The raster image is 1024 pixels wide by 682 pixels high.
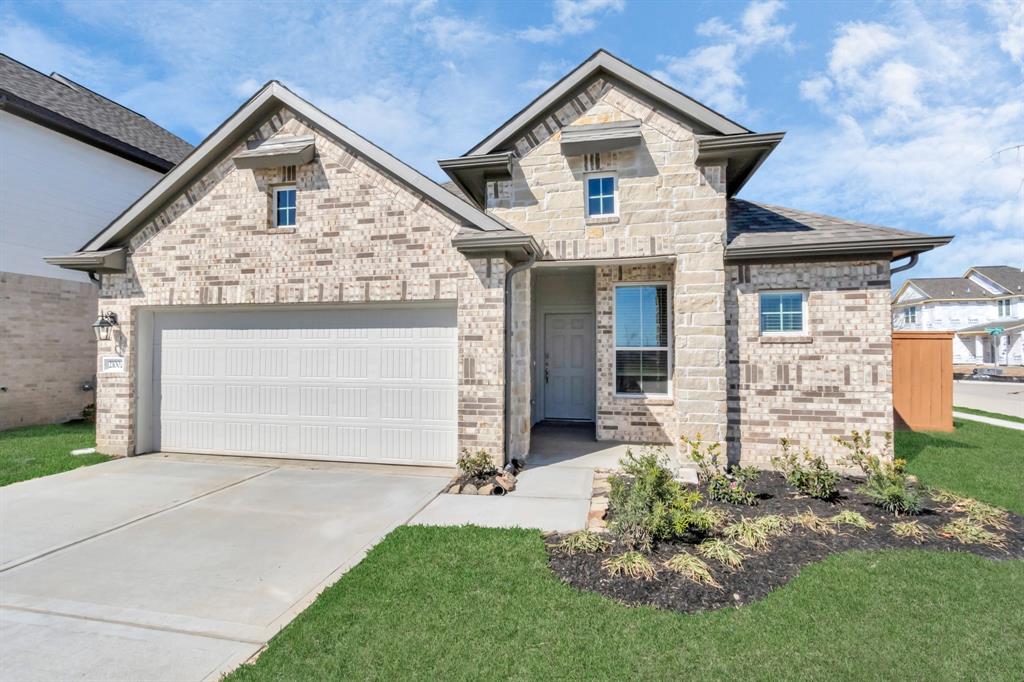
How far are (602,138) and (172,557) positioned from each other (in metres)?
7.45

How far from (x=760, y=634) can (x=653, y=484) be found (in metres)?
1.64

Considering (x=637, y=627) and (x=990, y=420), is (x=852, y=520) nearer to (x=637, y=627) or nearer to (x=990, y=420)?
(x=637, y=627)

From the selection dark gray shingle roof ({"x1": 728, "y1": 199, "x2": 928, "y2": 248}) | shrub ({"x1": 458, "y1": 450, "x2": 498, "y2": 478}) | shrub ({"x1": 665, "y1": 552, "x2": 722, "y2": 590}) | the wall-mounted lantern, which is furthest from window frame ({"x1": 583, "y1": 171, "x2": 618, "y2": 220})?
A: the wall-mounted lantern

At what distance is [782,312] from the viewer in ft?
24.3

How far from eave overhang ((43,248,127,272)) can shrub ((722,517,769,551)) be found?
10084 millimetres

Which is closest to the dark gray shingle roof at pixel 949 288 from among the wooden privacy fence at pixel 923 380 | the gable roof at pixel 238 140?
the wooden privacy fence at pixel 923 380

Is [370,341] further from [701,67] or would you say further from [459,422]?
[701,67]

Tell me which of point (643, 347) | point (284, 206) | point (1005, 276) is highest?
point (1005, 276)

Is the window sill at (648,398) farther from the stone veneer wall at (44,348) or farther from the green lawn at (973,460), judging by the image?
the stone veneer wall at (44,348)

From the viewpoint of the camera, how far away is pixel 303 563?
14.1 feet

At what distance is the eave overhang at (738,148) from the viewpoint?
22.4 feet

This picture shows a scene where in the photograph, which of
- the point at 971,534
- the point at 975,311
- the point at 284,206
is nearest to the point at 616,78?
the point at 284,206

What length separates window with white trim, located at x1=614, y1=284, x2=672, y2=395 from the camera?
28.2ft

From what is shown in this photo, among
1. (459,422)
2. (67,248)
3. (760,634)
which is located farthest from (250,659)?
(67,248)
